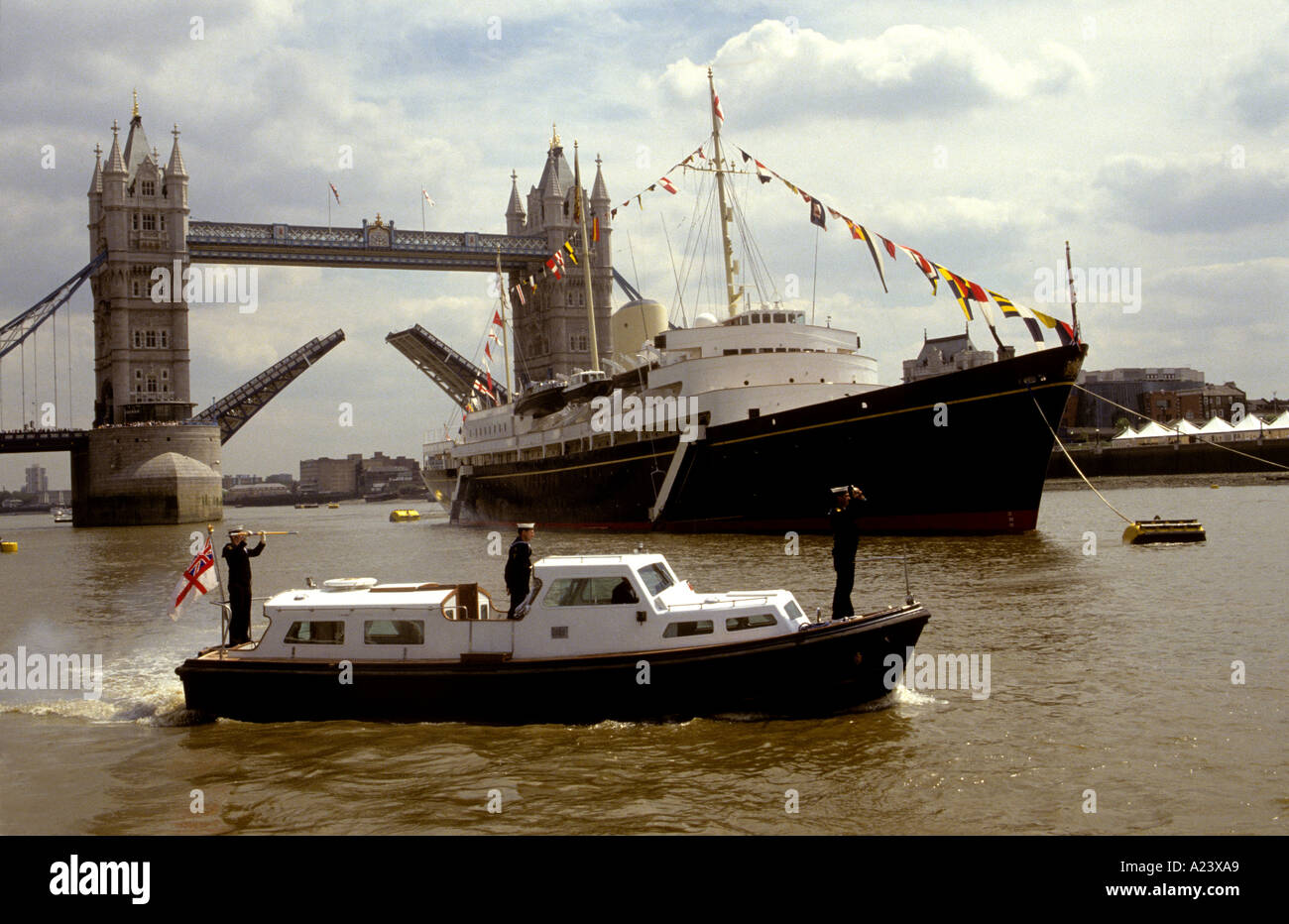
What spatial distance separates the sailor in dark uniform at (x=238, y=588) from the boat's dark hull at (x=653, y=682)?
2018 millimetres

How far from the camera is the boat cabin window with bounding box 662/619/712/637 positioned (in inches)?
519

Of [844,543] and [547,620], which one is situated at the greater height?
[844,543]

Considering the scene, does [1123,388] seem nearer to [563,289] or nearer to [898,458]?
[563,289]

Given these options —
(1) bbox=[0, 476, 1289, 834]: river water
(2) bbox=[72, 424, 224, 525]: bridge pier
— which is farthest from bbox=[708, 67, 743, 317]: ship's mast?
(2) bbox=[72, 424, 224, 525]: bridge pier

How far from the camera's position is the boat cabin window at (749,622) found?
43.4 feet

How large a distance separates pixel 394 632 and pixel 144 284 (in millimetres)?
90659

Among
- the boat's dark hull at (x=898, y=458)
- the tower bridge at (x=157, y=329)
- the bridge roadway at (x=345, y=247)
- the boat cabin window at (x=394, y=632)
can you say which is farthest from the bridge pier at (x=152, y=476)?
the boat cabin window at (x=394, y=632)

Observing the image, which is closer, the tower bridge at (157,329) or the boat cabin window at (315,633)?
the boat cabin window at (315,633)

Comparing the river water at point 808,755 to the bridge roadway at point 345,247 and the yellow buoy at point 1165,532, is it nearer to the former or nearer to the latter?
the yellow buoy at point 1165,532

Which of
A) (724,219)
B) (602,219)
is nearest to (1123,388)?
(602,219)

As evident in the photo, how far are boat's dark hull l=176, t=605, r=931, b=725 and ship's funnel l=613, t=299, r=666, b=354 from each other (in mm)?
54776

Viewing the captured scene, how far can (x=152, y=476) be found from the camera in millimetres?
83375
